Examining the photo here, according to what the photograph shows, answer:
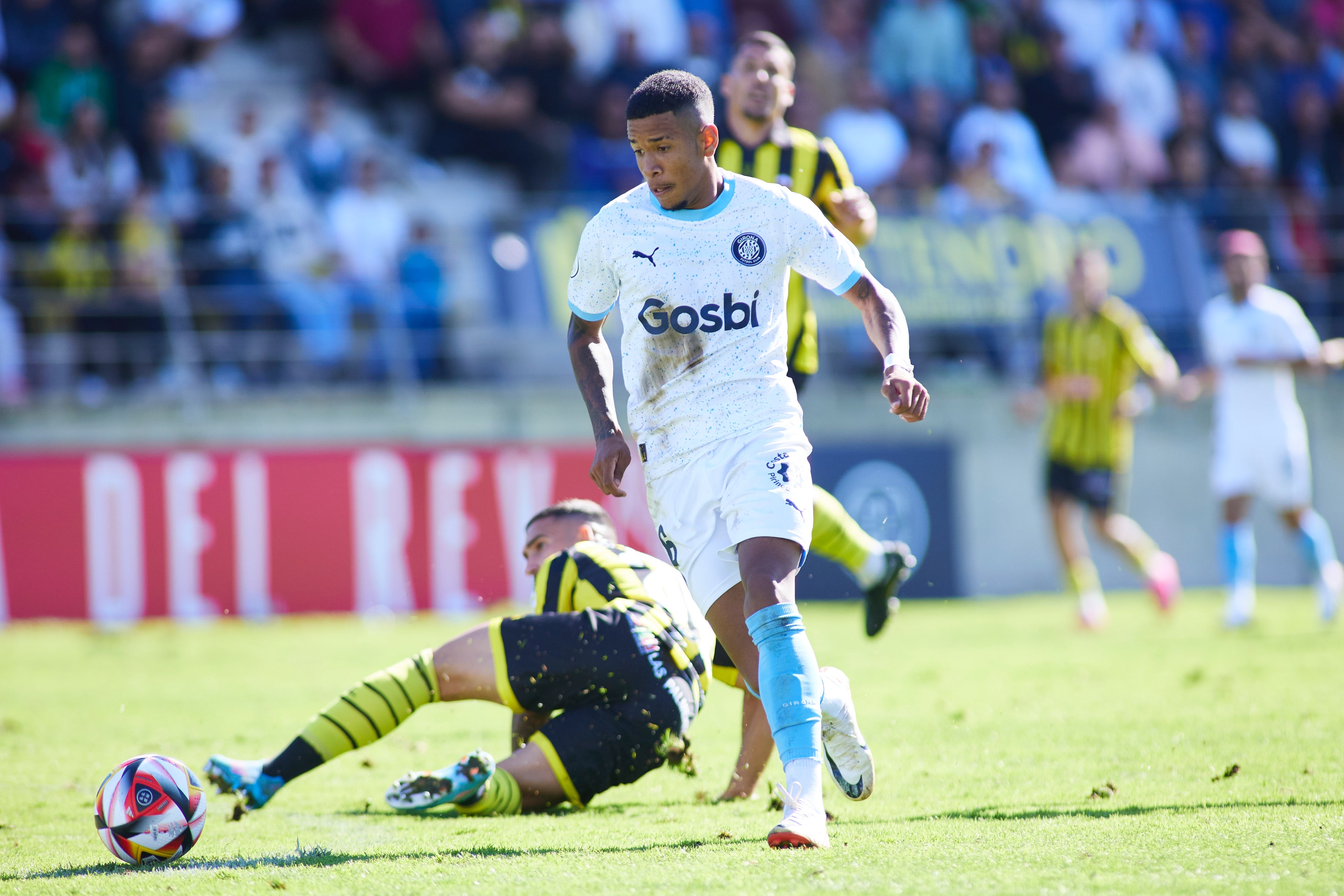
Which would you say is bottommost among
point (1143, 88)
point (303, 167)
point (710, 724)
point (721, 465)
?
point (710, 724)

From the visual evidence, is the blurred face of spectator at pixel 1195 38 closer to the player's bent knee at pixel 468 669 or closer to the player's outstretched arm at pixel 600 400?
the player's outstretched arm at pixel 600 400

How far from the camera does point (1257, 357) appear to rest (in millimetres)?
10758

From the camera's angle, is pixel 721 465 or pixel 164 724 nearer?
pixel 721 465

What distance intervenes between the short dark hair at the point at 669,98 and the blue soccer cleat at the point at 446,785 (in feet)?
6.86

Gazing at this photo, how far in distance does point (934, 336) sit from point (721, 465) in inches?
387

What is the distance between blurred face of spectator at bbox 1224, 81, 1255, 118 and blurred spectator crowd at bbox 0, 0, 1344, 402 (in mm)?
31

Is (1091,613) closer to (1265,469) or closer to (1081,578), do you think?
(1081,578)

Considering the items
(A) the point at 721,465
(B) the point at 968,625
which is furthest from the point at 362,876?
(B) the point at 968,625

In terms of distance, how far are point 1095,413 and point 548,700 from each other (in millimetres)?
7638

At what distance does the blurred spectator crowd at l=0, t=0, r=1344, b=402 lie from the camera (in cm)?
1270

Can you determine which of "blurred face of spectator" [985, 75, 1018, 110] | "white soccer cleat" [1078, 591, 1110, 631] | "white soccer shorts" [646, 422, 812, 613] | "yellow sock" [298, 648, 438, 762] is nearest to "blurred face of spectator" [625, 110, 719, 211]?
"white soccer shorts" [646, 422, 812, 613]

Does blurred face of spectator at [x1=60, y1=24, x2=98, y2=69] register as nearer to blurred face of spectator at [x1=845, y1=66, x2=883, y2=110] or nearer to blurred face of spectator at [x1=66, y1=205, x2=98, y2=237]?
blurred face of spectator at [x1=66, y1=205, x2=98, y2=237]

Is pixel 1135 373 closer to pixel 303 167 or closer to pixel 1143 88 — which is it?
pixel 1143 88

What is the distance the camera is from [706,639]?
5.24 meters
